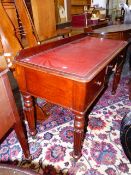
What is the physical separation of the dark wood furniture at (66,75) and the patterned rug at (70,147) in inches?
6.3

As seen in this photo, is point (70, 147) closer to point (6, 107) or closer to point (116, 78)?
point (6, 107)

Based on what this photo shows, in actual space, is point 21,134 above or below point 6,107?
below

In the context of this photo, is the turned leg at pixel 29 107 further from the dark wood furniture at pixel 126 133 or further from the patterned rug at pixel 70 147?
the dark wood furniture at pixel 126 133

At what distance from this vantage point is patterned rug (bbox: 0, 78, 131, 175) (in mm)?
Answer: 1360

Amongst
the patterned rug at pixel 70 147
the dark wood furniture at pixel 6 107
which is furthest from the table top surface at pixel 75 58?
the patterned rug at pixel 70 147

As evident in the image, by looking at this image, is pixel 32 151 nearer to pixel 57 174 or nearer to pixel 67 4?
pixel 57 174

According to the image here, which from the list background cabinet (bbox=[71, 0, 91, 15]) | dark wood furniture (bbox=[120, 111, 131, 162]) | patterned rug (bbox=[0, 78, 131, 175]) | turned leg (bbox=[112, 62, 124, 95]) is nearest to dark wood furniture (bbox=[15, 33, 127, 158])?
patterned rug (bbox=[0, 78, 131, 175])

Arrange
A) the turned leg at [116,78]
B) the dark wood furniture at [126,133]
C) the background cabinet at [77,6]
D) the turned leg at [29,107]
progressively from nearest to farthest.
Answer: the dark wood furniture at [126,133] → the turned leg at [29,107] → the turned leg at [116,78] → the background cabinet at [77,6]

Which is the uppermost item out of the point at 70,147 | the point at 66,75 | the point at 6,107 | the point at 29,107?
the point at 66,75

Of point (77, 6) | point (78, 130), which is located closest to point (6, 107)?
point (78, 130)

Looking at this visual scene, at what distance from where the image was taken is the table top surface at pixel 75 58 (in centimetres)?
104

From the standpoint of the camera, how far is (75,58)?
122cm

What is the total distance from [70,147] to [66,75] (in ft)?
2.80

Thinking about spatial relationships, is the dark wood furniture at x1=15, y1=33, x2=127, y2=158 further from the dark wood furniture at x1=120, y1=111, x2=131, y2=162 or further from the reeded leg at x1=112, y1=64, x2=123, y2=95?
the reeded leg at x1=112, y1=64, x2=123, y2=95
